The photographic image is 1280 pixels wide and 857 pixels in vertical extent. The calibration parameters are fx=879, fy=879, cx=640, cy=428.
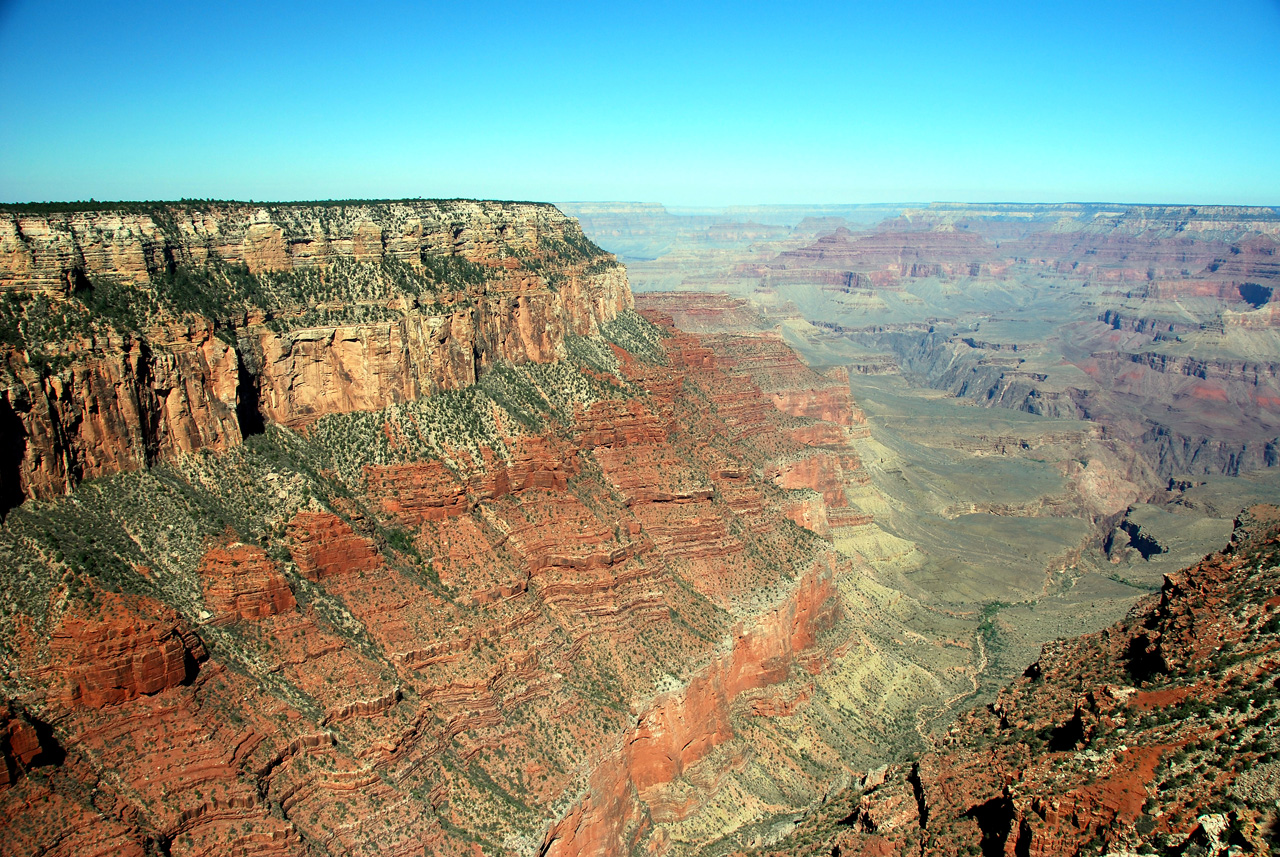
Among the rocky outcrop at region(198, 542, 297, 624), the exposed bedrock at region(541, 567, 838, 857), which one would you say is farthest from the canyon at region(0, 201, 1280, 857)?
the exposed bedrock at region(541, 567, 838, 857)

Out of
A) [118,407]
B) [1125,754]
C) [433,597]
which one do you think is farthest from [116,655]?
[1125,754]

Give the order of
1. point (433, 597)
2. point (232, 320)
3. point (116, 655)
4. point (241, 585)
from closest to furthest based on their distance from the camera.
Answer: point (116, 655), point (241, 585), point (433, 597), point (232, 320)

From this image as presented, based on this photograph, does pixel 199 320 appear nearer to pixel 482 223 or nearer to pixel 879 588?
pixel 482 223

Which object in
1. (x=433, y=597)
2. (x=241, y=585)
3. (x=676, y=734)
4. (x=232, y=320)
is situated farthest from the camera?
(x=676, y=734)

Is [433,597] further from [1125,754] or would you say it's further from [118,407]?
[1125,754]

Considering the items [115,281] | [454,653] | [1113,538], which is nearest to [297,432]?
[115,281]

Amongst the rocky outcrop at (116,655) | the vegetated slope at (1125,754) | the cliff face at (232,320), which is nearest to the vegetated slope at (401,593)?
the rocky outcrop at (116,655)

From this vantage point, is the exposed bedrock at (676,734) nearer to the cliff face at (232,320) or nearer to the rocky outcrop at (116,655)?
the rocky outcrop at (116,655)
